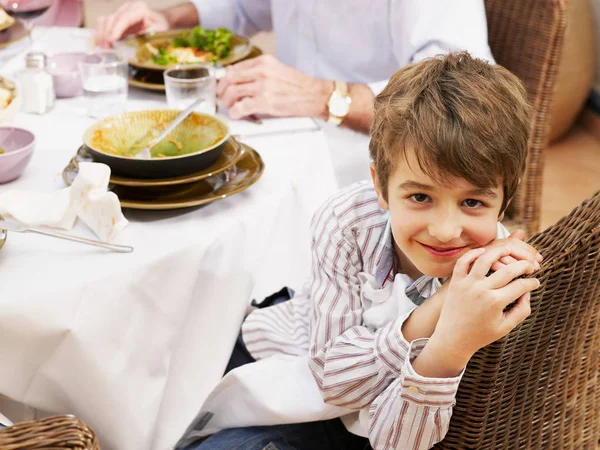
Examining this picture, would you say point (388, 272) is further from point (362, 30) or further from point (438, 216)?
point (362, 30)

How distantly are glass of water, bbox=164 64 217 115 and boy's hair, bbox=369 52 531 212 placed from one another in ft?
2.13

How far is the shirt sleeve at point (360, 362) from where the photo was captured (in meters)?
1.04

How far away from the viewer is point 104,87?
1.67 m

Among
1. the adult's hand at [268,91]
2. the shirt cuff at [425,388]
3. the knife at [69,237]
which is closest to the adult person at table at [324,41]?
the adult's hand at [268,91]

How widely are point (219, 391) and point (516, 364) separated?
504mm

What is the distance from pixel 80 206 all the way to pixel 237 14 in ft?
4.80

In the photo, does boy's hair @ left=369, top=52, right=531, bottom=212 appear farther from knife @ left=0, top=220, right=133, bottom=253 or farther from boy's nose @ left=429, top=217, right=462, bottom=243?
knife @ left=0, top=220, right=133, bottom=253

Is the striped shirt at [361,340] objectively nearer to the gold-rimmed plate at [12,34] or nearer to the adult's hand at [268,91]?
the adult's hand at [268,91]

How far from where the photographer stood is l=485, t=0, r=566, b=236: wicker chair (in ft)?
6.15

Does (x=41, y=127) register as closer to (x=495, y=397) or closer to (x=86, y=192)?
(x=86, y=192)

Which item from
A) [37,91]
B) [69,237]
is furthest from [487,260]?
[37,91]

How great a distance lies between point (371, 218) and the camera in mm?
1274

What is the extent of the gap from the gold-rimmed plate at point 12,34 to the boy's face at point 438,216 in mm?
1370

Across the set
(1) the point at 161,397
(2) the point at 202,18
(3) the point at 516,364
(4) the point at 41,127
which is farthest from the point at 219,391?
(2) the point at 202,18
